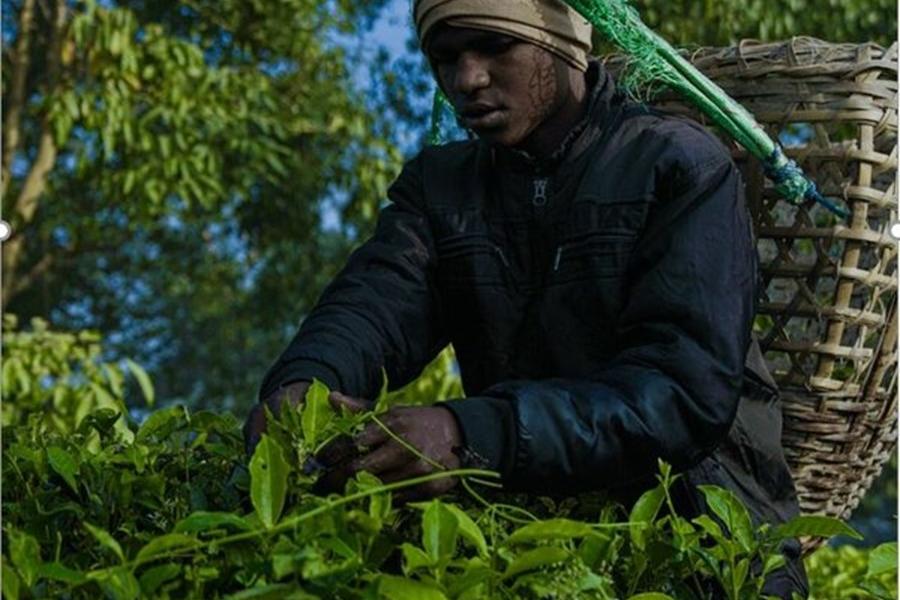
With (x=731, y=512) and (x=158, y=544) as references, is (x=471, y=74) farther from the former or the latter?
(x=158, y=544)

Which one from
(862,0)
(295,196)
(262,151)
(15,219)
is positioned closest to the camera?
(862,0)

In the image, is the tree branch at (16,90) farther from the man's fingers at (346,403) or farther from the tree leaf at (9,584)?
the tree leaf at (9,584)

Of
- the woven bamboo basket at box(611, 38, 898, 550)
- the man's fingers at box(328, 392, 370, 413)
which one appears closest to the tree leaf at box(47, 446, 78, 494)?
the man's fingers at box(328, 392, 370, 413)

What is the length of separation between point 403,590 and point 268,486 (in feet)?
0.56

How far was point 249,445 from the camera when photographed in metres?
2.14

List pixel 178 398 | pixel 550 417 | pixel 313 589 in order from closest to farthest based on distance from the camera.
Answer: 1. pixel 313 589
2. pixel 550 417
3. pixel 178 398

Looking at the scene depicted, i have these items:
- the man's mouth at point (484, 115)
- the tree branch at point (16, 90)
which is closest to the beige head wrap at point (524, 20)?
the man's mouth at point (484, 115)

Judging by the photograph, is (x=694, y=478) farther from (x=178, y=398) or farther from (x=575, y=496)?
(x=178, y=398)

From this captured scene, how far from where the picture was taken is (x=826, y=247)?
9.41ft

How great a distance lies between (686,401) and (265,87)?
7744 mm

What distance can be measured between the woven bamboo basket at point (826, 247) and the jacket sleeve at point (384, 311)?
548mm

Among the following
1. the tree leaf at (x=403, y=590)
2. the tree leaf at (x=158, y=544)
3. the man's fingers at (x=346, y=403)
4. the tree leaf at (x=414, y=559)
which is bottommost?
the tree leaf at (x=403, y=590)

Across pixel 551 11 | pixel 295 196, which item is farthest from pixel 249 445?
pixel 295 196

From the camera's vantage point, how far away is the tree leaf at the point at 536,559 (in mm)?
1613
